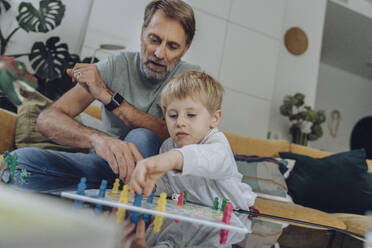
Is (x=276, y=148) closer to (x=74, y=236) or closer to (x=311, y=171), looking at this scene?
(x=311, y=171)

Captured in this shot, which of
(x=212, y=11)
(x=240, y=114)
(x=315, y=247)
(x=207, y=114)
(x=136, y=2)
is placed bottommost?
(x=315, y=247)

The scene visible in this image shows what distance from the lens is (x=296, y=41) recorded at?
9.52ft

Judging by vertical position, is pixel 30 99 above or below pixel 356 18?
below

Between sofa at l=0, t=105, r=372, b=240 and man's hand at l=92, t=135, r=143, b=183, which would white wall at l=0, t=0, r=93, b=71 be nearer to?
sofa at l=0, t=105, r=372, b=240

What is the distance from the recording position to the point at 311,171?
1727mm

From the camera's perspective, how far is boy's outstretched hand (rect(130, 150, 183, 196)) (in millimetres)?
553

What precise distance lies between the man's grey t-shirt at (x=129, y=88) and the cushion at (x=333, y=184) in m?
1.00

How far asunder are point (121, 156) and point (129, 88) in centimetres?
44

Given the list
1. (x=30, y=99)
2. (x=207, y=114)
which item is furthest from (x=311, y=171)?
(x=30, y=99)

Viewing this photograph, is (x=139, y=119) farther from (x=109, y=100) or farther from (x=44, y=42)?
(x=44, y=42)

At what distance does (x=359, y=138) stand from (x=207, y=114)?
15.0 feet

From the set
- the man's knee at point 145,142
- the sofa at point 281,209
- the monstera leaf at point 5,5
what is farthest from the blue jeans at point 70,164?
the monstera leaf at point 5,5

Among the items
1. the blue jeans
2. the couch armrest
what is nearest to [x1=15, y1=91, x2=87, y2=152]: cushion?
the couch armrest

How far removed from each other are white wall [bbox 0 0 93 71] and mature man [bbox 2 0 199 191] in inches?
24.7
